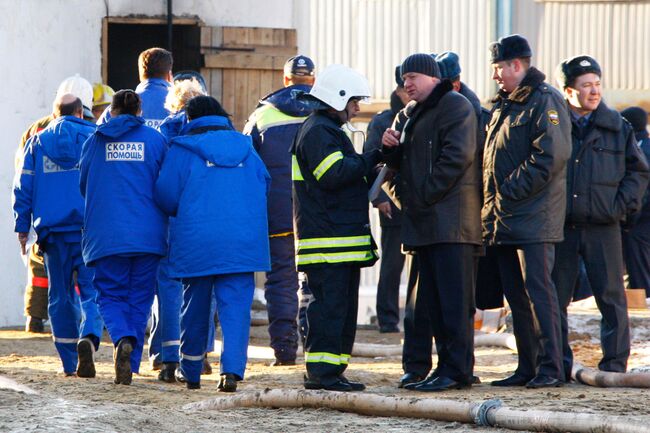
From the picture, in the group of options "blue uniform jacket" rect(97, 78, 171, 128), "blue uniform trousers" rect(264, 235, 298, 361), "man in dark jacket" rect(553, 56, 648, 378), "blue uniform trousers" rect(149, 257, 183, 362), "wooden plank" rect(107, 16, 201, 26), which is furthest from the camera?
"wooden plank" rect(107, 16, 201, 26)

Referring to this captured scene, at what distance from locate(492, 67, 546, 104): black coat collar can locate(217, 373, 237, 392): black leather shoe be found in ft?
7.89

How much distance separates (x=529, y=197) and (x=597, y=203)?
32.6 inches

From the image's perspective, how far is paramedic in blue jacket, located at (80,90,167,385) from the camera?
9.19 metres

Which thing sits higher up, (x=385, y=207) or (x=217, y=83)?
(x=217, y=83)

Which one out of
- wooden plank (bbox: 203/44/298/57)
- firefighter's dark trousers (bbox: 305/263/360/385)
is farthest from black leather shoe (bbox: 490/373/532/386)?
wooden plank (bbox: 203/44/298/57)

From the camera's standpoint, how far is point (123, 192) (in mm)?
9258

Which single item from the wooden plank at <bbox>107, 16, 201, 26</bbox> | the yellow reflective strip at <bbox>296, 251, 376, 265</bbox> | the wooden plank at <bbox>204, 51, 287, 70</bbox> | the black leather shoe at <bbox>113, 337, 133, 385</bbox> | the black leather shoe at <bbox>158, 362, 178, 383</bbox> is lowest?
the black leather shoe at <bbox>158, 362, 178, 383</bbox>

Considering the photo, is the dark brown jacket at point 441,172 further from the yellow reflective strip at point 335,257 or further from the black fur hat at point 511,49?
the black fur hat at point 511,49

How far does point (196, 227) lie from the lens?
909 cm

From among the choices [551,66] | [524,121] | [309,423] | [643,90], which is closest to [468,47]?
[551,66]

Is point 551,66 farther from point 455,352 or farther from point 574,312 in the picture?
point 455,352

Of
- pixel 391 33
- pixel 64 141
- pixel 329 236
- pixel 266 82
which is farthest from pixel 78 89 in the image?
pixel 391 33

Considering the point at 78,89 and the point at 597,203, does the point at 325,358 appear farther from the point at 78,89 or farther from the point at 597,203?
the point at 78,89

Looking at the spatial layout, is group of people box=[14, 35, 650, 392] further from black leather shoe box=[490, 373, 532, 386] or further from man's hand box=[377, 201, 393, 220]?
man's hand box=[377, 201, 393, 220]
